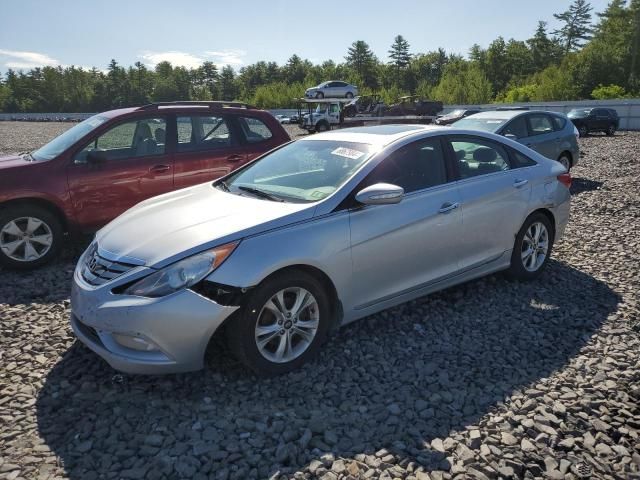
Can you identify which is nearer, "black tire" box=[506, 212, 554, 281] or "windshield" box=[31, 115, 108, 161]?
"black tire" box=[506, 212, 554, 281]

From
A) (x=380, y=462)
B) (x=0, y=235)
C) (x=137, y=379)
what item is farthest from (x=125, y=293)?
(x=0, y=235)

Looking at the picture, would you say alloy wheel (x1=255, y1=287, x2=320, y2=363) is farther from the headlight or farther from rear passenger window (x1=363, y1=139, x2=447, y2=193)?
rear passenger window (x1=363, y1=139, x2=447, y2=193)

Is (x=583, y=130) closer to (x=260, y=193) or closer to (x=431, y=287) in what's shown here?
(x=431, y=287)

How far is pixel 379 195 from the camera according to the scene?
3.40 meters

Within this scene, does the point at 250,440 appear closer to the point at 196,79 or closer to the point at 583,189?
the point at 583,189

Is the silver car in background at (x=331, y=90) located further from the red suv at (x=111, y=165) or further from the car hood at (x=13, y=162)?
the car hood at (x=13, y=162)

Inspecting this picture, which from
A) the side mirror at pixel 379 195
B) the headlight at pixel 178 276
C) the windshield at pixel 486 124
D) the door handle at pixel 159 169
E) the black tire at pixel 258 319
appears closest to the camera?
the headlight at pixel 178 276

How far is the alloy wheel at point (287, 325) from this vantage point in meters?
3.15

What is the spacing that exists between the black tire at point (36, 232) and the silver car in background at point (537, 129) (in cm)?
730

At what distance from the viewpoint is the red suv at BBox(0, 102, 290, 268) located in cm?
527

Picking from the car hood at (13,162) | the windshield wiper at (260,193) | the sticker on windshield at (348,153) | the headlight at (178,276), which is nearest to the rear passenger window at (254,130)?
the car hood at (13,162)

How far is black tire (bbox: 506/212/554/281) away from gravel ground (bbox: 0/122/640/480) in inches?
14.2

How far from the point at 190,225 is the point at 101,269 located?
2.07 feet

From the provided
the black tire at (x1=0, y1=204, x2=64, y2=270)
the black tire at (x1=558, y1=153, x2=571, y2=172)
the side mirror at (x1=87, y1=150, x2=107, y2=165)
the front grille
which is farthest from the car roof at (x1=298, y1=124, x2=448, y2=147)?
the black tire at (x1=558, y1=153, x2=571, y2=172)
